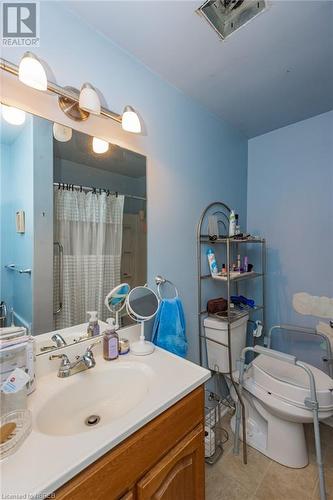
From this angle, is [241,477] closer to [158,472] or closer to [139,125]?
[158,472]

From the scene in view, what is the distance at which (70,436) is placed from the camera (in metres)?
0.60

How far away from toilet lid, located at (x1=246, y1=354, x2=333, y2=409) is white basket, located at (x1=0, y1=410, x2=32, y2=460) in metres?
1.28

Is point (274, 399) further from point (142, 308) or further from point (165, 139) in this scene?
point (165, 139)

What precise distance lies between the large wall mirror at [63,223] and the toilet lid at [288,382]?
3.24 feet

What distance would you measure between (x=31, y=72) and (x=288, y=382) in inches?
78.3

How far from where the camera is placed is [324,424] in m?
1.68

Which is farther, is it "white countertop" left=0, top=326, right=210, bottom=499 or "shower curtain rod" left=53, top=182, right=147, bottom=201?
"shower curtain rod" left=53, top=182, right=147, bottom=201

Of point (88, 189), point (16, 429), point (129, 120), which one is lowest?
point (16, 429)

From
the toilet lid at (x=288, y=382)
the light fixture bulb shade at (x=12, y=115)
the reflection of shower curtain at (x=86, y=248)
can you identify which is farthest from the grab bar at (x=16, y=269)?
the toilet lid at (x=288, y=382)

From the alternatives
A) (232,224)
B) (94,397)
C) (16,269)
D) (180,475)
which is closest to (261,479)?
(180,475)

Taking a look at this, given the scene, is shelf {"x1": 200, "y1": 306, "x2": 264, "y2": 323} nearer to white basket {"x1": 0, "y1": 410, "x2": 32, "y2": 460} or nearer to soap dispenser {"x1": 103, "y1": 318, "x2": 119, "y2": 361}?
soap dispenser {"x1": 103, "y1": 318, "x2": 119, "y2": 361}

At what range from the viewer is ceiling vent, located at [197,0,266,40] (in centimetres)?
94

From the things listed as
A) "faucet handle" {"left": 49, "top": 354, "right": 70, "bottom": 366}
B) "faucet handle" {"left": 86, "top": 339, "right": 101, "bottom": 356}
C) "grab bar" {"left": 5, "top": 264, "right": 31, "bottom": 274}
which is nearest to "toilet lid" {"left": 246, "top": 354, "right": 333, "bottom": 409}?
"faucet handle" {"left": 86, "top": 339, "right": 101, "bottom": 356}

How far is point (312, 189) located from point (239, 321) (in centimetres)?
116
